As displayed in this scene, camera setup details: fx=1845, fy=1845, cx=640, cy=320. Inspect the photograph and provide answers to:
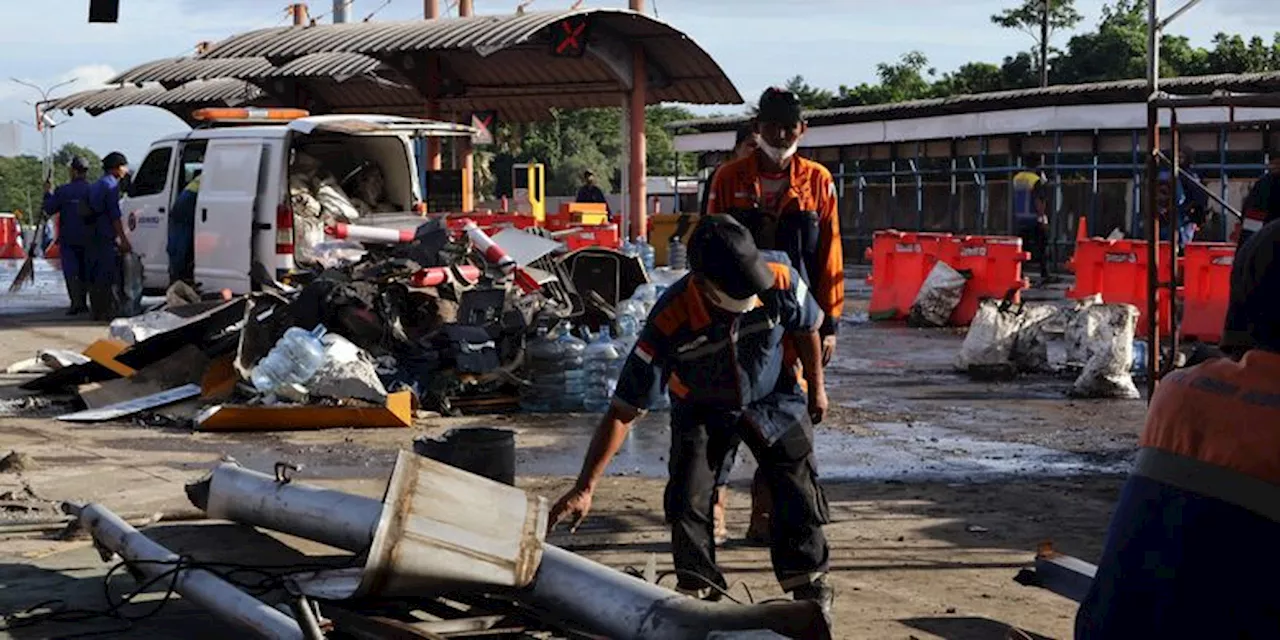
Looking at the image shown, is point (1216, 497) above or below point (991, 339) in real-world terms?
above

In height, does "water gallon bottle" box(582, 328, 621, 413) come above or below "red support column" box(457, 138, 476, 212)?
below

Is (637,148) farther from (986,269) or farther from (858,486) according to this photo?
(858,486)

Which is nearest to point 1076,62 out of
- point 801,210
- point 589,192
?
point 589,192

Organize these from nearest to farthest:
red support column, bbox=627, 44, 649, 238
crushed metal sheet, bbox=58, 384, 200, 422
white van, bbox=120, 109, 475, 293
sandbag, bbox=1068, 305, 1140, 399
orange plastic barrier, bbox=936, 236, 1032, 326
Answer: crushed metal sheet, bbox=58, 384, 200, 422 → sandbag, bbox=1068, 305, 1140, 399 → white van, bbox=120, 109, 475, 293 → orange plastic barrier, bbox=936, 236, 1032, 326 → red support column, bbox=627, 44, 649, 238

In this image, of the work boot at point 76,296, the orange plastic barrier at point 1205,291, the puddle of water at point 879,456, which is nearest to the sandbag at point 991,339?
the orange plastic barrier at point 1205,291

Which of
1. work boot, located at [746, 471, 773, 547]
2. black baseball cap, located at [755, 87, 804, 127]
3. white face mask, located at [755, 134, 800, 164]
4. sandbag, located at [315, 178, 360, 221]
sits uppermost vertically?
black baseball cap, located at [755, 87, 804, 127]

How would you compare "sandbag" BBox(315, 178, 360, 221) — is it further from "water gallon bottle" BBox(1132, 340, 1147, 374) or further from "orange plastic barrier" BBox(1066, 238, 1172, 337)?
"orange plastic barrier" BBox(1066, 238, 1172, 337)

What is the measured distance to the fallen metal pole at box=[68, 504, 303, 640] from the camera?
18.2 ft

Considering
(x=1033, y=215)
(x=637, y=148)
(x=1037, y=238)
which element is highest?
(x=637, y=148)

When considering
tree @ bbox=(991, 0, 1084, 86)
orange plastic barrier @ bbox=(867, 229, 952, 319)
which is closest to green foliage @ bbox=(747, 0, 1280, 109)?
tree @ bbox=(991, 0, 1084, 86)

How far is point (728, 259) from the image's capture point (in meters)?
5.81

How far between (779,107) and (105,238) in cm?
1316

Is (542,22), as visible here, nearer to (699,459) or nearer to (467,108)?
(467,108)

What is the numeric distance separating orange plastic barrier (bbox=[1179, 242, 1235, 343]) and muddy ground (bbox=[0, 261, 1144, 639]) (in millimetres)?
3353
